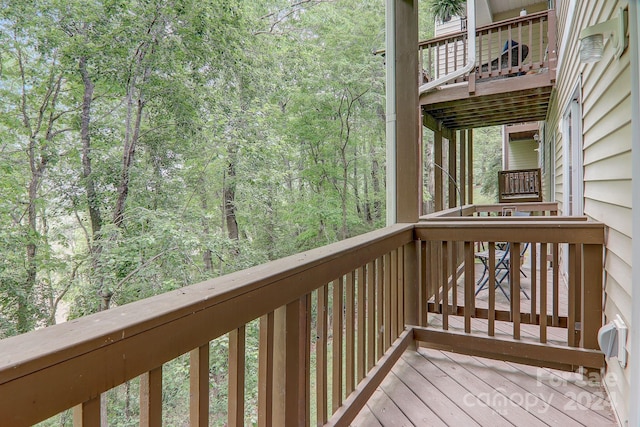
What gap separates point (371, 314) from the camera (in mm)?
2025

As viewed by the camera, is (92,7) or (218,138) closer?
(92,7)

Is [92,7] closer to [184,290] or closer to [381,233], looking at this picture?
[381,233]

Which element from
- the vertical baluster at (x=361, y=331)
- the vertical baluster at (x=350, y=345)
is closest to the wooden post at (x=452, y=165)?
the vertical baluster at (x=361, y=331)

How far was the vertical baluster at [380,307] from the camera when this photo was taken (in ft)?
6.97

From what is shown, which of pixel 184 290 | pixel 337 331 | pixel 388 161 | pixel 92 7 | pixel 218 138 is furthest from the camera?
pixel 218 138

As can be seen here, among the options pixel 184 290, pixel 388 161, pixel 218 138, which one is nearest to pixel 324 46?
pixel 218 138

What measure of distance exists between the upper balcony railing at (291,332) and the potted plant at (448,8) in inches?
279

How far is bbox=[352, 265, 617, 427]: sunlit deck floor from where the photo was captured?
1.83m

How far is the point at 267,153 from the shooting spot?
8.27 m

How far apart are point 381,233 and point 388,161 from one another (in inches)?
31.2

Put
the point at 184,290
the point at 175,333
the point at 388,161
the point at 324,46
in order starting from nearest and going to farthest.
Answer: the point at 175,333
the point at 184,290
the point at 388,161
the point at 324,46

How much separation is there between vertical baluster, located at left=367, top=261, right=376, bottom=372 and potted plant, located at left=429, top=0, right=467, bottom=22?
26.3 ft

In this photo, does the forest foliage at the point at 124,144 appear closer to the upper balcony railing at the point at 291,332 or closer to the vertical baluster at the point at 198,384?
the upper balcony railing at the point at 291,332

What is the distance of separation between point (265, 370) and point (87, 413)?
23.2 inches
